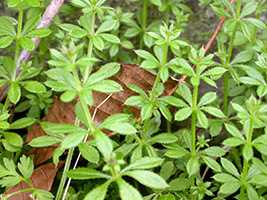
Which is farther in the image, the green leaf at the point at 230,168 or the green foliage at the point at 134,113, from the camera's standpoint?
the green leaf at the point at 230,168

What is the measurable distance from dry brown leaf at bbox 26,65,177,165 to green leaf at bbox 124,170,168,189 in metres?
0.74

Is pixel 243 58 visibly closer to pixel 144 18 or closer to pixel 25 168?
pixel 144 18

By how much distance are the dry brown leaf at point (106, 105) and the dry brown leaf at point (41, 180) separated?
0.19 ft

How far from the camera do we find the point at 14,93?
2.23 m

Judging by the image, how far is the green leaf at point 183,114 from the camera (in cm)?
208

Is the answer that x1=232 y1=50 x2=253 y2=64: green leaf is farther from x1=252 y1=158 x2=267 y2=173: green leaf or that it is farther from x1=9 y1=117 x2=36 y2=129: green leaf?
x1=9 y1=117 x2=36 y2=129: green leaf

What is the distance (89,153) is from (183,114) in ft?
1.31

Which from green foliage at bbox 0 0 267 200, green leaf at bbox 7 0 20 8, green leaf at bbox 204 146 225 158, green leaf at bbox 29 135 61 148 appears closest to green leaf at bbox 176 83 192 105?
green foliage at bbox 0 0 267 200

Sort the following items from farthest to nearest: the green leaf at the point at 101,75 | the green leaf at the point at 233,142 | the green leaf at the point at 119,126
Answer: the green leaf at the point at 233,142 < the green leaf at the point at 101,75 < the green leaf at the point at 119,126

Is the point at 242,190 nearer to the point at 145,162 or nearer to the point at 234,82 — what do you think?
the point at 145,162

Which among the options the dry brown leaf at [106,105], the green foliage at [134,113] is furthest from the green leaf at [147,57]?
the dry brown leaf at [106,105]

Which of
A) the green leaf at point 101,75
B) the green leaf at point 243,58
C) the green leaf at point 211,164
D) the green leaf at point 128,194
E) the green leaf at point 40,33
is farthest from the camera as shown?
the green leaf at point 243,58

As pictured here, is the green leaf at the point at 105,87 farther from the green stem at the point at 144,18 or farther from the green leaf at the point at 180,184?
the green stem at the point at 144,18

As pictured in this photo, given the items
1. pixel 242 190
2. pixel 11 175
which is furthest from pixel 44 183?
pixel 242 190
